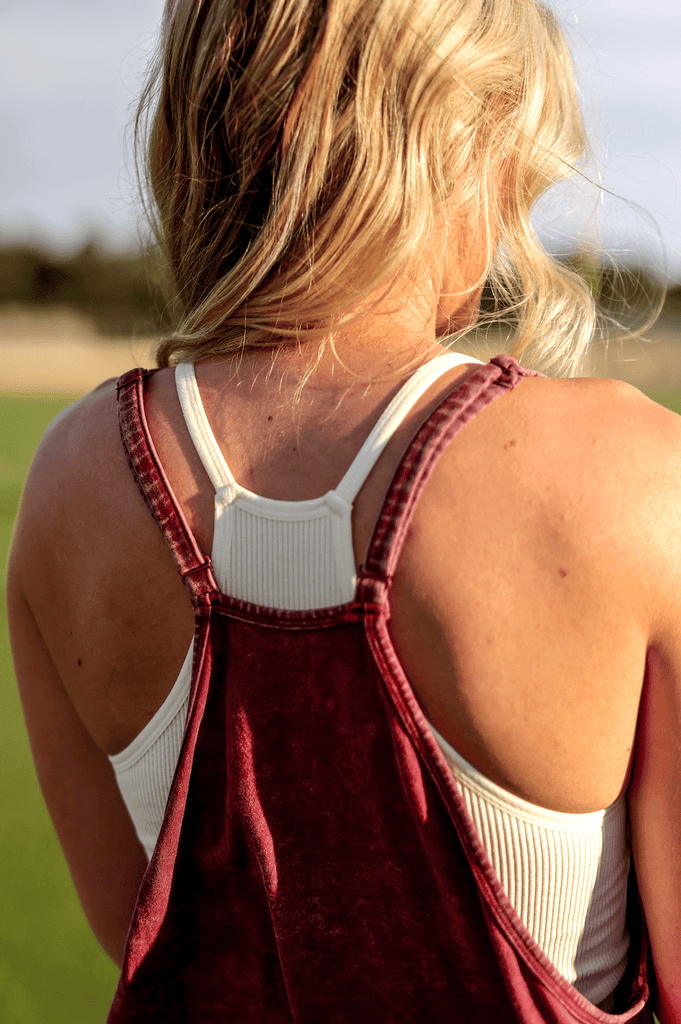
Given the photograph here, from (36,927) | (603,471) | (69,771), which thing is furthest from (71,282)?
(603,471)

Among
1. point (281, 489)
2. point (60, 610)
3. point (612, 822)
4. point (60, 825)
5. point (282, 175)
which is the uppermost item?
point (282, 175)

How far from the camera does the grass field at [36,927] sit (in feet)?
8.45

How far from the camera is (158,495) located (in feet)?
2.89

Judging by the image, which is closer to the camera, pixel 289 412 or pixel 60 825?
pixel 289 412

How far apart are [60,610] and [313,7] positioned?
2.34 ft

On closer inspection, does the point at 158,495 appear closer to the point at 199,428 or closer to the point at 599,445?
the point at 199,428

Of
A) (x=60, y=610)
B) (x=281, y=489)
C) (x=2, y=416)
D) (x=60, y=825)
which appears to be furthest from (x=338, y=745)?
(x=2, y=416)

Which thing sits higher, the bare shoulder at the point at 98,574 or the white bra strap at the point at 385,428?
the white bra strap at the point at 385,428

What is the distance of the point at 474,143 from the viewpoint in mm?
924

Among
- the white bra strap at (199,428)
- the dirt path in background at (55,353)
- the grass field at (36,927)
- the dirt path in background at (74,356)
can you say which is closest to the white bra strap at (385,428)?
the white bra strap at (199,428)

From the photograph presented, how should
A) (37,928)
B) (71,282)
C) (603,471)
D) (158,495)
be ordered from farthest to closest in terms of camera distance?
(71,282)
(37,928)
(158,495)
(603,471)

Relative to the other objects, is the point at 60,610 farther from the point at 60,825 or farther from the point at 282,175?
the point at 282,175

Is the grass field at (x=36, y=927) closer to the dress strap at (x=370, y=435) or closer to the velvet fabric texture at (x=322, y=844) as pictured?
the velvet fabric texture at (x=322, y=844)

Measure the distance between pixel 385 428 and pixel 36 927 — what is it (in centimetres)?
277
